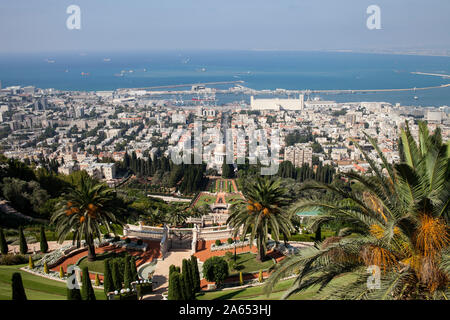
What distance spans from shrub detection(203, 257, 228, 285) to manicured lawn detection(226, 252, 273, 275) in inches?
40.0

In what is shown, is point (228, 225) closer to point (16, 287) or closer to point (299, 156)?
point (16, 287)

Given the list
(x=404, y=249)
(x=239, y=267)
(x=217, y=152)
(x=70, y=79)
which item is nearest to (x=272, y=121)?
(x=217, y=152)

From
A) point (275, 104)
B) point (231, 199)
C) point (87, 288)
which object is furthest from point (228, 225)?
point (275, 104)

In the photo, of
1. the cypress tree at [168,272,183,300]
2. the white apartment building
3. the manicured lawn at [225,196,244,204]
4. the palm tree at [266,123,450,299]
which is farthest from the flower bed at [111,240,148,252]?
the white apartment building

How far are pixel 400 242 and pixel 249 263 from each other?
7.87m

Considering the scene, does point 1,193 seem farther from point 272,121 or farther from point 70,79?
point 70,79

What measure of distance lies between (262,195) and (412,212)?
7004mm

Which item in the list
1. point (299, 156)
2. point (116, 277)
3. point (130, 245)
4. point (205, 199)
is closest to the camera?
point (116, 277)

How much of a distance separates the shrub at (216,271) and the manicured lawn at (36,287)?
2765mm

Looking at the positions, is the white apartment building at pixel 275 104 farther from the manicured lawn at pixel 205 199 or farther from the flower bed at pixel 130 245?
the flower bed at pixel 130 245

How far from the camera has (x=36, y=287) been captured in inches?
349

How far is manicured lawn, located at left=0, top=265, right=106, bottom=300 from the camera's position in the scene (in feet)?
25.9

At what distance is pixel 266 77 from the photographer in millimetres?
149000

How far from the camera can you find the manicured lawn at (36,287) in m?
7.89
